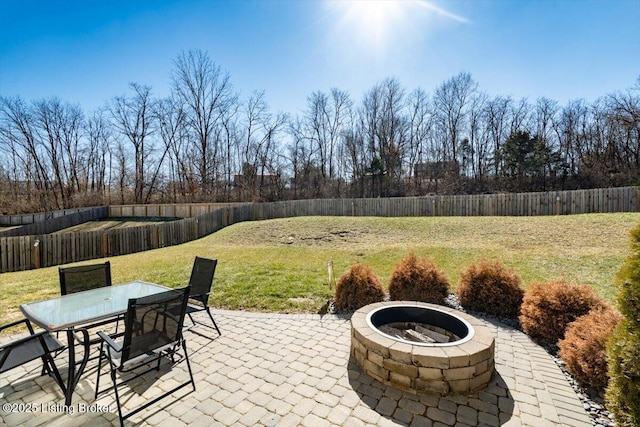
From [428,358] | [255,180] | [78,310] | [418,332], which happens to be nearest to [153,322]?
[78,310]

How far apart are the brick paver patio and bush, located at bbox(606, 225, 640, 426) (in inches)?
22.8

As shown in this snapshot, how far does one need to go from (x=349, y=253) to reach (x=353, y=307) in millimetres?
5564

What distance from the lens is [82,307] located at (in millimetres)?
3012

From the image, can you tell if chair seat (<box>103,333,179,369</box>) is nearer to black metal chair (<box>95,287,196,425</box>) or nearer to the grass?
black metal chair (<box>95,287,196,425</box>)

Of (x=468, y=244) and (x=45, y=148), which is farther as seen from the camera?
(x=45, y=148)

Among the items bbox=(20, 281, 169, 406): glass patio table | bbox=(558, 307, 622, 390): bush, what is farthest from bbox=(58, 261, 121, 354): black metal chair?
bbox=(558, 307, 622, 390): bush

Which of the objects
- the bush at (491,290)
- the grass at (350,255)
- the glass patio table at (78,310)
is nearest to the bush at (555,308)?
the bush at (491,290)

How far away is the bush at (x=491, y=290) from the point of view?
461 centimetres

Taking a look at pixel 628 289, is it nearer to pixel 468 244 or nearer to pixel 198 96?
pixel 468 244

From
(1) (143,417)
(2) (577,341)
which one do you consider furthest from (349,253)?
(1) (143,417)

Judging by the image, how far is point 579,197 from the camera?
14.0 metres

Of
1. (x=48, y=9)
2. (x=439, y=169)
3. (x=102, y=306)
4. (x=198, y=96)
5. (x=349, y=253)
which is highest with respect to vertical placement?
(x=198, y=96)

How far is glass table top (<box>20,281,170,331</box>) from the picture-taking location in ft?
8.67

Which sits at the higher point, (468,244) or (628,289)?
(628,289)
